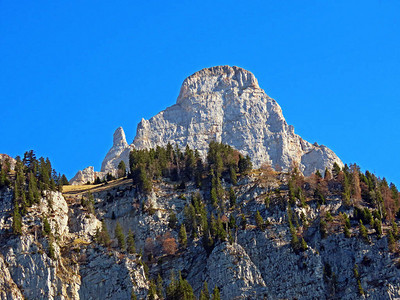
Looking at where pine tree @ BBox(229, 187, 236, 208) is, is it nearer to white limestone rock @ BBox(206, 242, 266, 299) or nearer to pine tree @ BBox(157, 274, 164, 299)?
white limestone rock @ BBox(206, 242, 266, 299)

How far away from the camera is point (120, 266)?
142875 mm

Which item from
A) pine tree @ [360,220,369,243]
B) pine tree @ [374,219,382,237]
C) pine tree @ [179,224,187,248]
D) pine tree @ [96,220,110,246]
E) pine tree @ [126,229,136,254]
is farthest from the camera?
pine tree @ [179,224,187,248]

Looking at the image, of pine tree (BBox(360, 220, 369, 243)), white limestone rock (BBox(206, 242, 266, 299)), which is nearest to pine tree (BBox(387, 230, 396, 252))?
pine tree (BBox(360, 220, 369, 243))

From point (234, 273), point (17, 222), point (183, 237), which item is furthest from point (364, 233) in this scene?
point (17, 222)

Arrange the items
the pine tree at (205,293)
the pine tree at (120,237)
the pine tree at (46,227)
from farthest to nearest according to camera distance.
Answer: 1. the pine tree at (120,237)
2. the pine tree at (46,227)
3. the pine tree at (205,293)

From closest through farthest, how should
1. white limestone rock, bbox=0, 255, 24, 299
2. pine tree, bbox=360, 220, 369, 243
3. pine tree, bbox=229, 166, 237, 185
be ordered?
white limestone rock, bbox=0, 255, 24, 299 → pine tree, bbox=360, 220, 369, 243 → pine tree, bbox=229, 166, 237, 185

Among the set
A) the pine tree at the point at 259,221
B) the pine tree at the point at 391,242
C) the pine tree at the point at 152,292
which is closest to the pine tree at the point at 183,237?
the pine tree at the point at 259,221

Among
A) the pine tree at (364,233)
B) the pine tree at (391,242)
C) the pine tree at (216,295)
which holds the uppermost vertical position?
the pine tree at (364,233)

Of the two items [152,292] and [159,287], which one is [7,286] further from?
[159,287]

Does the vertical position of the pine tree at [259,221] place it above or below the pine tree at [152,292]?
above

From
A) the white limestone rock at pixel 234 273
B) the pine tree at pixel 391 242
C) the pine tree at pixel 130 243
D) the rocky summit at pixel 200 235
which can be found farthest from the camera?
the pine tree at pixel 130 243

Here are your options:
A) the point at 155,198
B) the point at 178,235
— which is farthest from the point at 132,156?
the point at 178,235

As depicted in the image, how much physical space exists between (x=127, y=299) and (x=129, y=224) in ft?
83.9

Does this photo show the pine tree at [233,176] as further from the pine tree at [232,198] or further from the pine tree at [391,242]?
the pine tree at [391,242]
